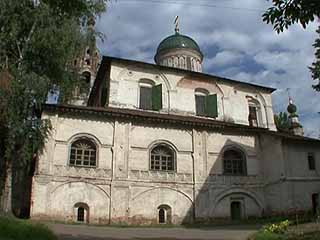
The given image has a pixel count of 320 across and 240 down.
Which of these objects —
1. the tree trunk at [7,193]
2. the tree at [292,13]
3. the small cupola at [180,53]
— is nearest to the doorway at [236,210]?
the tree trunk at [7,193]

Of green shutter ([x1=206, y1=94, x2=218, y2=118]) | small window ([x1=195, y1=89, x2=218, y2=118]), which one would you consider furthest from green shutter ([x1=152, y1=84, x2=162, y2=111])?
green shutter ([x1=206, y1=94, x2=218, y2=118])

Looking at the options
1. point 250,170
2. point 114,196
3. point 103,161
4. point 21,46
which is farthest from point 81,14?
point 250,170

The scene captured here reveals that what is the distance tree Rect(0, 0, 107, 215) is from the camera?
57.2ft

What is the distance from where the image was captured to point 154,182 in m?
21.6

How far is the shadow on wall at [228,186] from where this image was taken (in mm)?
22219

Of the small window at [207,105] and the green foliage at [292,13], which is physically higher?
the small window at [207,105]

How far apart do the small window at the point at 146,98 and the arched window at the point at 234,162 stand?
6.08m

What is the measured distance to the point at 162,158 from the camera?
2255cm

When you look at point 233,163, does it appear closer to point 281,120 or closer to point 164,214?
point 164,214

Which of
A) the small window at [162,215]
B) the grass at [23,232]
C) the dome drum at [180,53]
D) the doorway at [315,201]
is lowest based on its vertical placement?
the grass at [23,232]

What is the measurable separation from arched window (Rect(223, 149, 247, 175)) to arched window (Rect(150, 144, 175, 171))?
3.53 m

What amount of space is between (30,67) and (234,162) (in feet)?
44.6

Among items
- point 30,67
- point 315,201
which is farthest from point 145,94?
point 315,201

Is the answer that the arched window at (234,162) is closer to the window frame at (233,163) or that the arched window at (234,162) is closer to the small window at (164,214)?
the window frame at (233,163)
